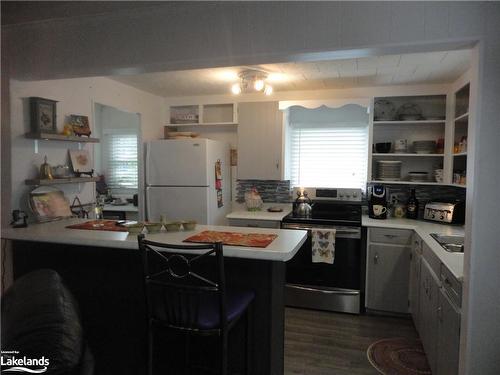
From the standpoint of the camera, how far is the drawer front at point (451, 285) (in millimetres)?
1819

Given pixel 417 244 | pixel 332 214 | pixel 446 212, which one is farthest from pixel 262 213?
pixel 446 212

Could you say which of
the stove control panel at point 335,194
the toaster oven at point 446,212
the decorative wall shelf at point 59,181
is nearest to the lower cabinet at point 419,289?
the toaster oven at point 446,212

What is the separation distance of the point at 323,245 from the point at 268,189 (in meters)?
1.14

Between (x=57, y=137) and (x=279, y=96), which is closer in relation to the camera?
(x=57, y=137)

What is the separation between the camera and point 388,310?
3289mm

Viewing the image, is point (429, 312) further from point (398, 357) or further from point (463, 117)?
point (463, 117)

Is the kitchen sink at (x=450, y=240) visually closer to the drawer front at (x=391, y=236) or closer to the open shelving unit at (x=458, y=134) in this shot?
the drawer front at (x=391, y=236)

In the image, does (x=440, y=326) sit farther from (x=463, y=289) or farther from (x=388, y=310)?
(x=388, y=310)

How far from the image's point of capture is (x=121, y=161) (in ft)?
16.5

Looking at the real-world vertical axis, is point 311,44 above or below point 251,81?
below

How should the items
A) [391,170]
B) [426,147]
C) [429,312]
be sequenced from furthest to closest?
[391,170]
[426,147]
[429,312]

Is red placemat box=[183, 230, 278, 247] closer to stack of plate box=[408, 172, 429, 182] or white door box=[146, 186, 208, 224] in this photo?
white door box=[146, 186, 208, 224]

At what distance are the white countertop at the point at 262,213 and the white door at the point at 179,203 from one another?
0.31 meters

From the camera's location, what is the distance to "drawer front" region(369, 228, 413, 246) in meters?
3.19
